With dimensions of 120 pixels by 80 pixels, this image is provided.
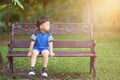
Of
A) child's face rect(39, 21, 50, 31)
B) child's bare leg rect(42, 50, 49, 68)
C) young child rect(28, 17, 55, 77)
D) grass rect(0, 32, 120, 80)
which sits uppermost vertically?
child's face rect(39, 21, 50, 31)

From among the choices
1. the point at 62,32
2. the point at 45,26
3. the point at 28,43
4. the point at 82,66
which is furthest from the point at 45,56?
the point at 82,66

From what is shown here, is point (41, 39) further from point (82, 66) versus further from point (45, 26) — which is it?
point (82, 66)

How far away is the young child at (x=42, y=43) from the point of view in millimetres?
9164

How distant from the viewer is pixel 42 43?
30.6ft

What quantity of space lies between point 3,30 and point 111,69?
39.1ft

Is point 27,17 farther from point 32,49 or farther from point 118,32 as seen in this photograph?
point 32,49

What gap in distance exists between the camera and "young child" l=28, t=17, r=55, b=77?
9.16 meters

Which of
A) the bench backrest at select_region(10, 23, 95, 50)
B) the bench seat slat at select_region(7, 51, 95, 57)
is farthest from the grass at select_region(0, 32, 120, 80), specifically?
the bench backrest at select_region(10, 23, 95, 50)

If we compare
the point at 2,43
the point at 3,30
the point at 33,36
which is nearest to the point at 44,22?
the point at 33,36

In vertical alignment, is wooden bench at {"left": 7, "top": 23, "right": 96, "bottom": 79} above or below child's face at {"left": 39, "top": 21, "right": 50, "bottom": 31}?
below

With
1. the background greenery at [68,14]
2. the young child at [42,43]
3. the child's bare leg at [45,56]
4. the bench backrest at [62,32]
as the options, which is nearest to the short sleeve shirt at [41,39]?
the young child at [42,43]

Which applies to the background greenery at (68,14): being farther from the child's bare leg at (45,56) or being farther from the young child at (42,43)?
the child's bare leg at (45,56)

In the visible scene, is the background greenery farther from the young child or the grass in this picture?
the young child

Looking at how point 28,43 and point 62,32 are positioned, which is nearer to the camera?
point 28,43
